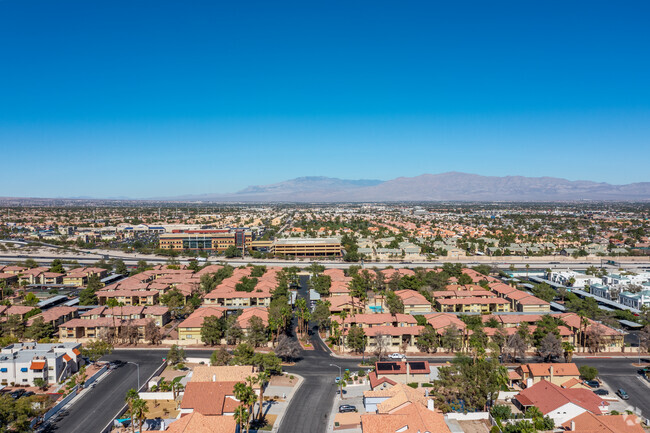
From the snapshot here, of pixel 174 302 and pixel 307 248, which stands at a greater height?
pixel 307 248

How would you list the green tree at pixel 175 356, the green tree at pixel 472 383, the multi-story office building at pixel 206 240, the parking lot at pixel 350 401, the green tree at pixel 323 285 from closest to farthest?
the parking lot at pixel 350 401 → the green tree at pixel 472 383 → the green tree at pixel 175 356 → the green tree at pixel 323 285 → the multi-story office building at pixel 206 240

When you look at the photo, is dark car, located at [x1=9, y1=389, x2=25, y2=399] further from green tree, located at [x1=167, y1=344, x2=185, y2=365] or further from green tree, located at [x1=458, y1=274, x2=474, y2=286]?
green tree, located at [x1=458, y1=274, x2=474, y2=286]

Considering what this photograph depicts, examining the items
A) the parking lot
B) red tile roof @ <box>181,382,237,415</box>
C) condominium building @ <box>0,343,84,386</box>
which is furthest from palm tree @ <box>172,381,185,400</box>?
the parking lot

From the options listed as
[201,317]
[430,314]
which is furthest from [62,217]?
[430,314]

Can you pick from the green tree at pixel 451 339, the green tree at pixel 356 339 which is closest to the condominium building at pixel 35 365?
the green tree at pixel 356 339

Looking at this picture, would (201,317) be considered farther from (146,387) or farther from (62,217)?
(62,217)

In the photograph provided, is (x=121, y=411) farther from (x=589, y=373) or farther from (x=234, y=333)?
(x=589, y=373)

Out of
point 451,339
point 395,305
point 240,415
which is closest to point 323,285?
point 395,305

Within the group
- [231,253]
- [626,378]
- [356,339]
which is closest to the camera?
[626,378]

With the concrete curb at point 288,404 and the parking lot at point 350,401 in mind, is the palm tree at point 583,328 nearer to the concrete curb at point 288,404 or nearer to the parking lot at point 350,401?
the parking lot at point 350,401
